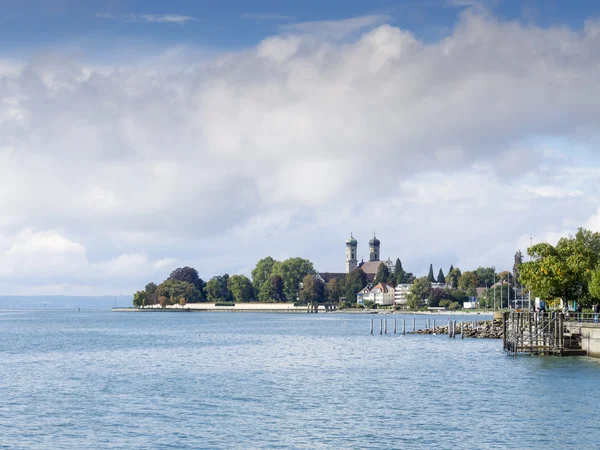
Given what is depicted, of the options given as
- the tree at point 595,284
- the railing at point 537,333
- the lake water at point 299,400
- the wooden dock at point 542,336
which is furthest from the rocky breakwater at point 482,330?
the wooden dock at point 542,336

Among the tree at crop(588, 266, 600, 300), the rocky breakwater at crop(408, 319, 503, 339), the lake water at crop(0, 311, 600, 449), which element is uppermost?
the tree at crop(588, 266, 600, 300)

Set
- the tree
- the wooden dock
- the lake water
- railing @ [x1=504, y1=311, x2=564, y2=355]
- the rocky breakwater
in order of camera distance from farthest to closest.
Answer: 1. the rocky breakwater
2. the tree
3. railing @ [x1=504, y1=311, x2=564, y2=355]
4. the wooden dock
5. the lake water

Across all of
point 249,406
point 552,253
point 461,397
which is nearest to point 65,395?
point 249,406

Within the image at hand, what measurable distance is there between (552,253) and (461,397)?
55369 mm

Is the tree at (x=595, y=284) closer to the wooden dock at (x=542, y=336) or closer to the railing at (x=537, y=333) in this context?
the wooden dock at (x=542, y=336)

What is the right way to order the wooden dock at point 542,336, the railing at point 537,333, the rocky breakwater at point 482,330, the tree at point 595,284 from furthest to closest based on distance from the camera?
1. the rocky breakwater at point 482,330
2. the tree at point 595,284
3. the railing at point 537,333
4. the wooden dock at point 542,336

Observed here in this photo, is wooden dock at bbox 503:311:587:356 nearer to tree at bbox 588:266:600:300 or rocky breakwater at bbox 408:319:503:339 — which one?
tree at bbox 588:266:600:300

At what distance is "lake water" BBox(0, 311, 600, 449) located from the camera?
40719mm

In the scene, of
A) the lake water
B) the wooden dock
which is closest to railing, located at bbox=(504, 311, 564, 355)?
the wooden dock

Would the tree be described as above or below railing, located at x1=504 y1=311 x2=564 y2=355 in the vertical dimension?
above

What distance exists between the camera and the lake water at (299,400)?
134 feet

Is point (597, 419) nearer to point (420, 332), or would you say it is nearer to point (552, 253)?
point (552, 253)

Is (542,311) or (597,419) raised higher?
(542,311)

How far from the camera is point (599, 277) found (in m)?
87.9
